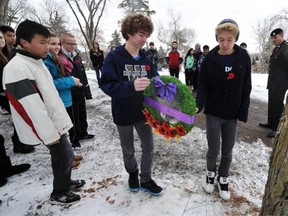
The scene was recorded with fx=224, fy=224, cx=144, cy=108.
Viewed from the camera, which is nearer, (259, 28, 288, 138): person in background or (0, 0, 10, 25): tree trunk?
(259, 28, 288, 138): person in background

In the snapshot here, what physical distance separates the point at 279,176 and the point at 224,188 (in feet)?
4.89

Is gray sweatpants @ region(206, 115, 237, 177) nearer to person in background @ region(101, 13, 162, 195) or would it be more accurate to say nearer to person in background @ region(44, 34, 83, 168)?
person in background @ region(101, 13, 162, 195)

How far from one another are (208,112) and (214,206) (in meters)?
1.03

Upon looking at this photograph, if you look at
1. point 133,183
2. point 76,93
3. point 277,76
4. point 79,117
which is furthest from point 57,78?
point 277,76

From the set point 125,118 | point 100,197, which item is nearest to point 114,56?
point 125,118

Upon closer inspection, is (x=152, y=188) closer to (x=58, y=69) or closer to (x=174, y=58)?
(x=58, y=69)

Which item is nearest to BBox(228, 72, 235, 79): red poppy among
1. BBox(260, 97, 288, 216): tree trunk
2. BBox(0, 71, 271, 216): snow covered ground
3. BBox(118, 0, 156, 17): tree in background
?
BBox(260, 97, 288, 216): tree trunk

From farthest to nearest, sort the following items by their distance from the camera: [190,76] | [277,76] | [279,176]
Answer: [190,76] → [277,76] → [279,176]

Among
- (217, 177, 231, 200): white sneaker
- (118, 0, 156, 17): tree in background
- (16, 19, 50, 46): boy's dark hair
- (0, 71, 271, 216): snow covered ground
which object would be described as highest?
(118, 0, 156, 17): tree in background

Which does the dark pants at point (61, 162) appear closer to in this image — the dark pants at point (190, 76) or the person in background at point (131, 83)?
the person in background at point (131, 83)

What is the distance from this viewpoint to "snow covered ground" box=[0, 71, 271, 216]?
2426mm

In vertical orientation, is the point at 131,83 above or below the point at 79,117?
above

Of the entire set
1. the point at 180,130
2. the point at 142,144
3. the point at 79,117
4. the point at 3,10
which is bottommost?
the point at 79,117

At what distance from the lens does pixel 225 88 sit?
235 centimetres
